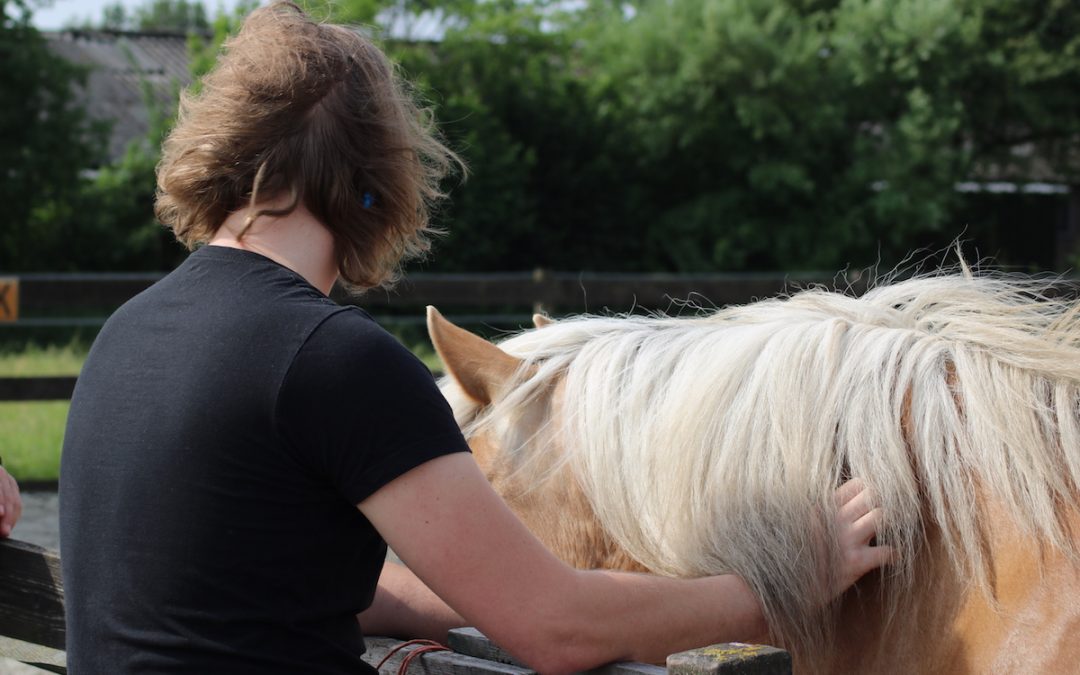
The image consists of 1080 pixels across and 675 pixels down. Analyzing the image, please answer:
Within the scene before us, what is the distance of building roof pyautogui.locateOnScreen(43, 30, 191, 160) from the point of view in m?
19.8

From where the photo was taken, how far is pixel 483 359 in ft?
5.41

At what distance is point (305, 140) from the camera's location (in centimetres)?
121

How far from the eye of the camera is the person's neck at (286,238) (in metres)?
1.22

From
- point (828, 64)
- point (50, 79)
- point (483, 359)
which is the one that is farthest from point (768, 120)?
point (483, 359)

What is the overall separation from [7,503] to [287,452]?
849mm

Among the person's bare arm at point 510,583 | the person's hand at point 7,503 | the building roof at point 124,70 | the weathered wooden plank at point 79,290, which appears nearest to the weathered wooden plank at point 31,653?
the person's hand at point 7,503

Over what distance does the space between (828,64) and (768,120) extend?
147 cm

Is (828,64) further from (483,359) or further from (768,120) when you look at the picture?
(483,359)

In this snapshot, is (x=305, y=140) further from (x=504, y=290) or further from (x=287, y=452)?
(x=504, y=290)

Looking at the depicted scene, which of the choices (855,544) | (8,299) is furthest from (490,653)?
(8,299)

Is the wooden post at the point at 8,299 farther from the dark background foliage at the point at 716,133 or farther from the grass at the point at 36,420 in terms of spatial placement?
the dark background foliage at the point at 716,133

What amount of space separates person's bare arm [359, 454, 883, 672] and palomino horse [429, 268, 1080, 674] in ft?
0.70

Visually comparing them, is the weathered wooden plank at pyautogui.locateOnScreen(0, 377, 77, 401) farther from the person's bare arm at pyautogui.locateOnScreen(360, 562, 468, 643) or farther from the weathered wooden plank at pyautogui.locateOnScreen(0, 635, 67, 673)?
the person's bare arm at pyautogui.locateOnScreen(360, 562, 468, 643)

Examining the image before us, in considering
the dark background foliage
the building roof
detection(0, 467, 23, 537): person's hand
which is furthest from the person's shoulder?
the building roof
